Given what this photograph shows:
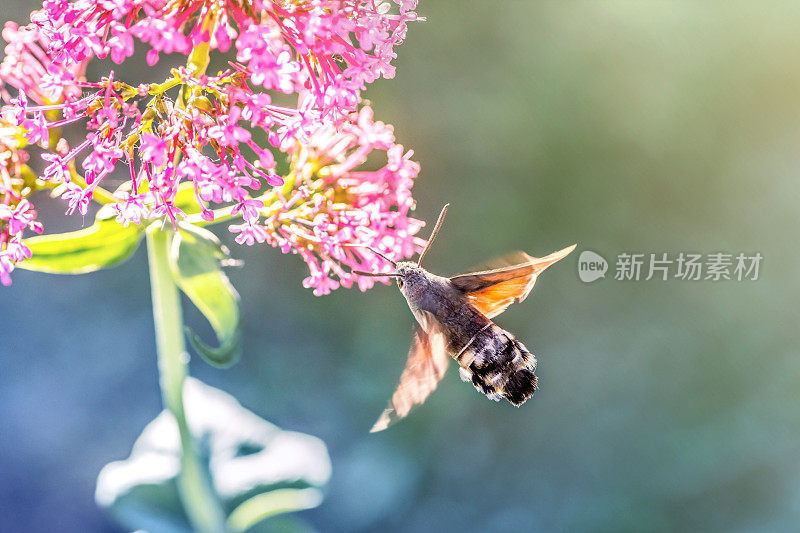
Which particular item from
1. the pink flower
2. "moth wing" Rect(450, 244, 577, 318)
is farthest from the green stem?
"moth wing" Rect(450, 244, 577, 318)

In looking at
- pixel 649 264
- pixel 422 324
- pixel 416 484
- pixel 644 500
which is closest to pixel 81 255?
pixel 422 324

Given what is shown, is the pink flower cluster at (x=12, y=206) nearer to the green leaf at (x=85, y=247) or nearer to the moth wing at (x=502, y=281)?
the green leaf at (x=85, y=247)

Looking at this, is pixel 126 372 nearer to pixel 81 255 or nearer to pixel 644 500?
pixel 81 255
